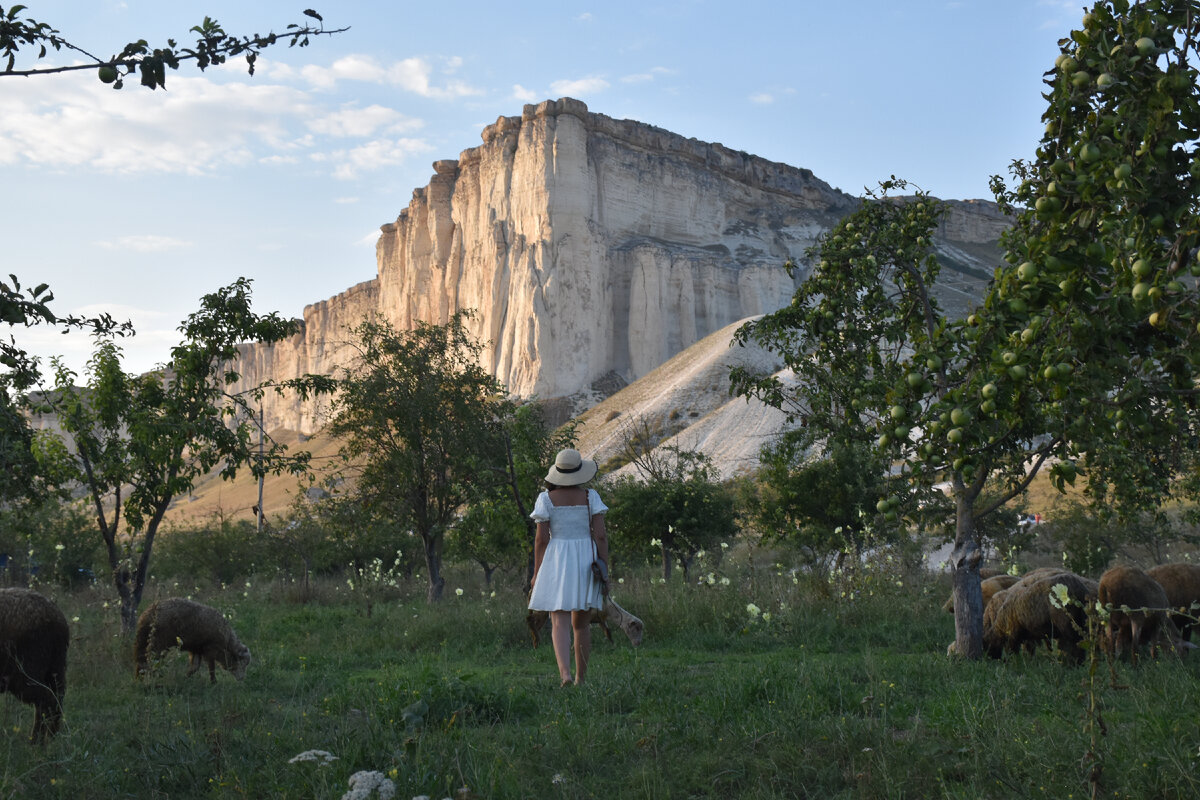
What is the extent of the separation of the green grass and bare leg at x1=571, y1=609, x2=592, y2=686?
28 cm

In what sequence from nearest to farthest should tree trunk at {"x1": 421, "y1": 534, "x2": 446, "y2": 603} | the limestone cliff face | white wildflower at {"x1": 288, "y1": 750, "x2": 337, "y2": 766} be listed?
1. white wildflower at {"x1": 288, "y1": 750, "x2": 337, "y2": 766}
2. tree trunk at {"x1": 421, "y1": 534, "x2": 446, "y2": 603}
3. the limestone cliff face

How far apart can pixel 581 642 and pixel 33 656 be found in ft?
12.6

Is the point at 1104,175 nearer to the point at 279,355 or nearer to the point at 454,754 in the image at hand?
the point at 454,754

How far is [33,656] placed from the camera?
586 centimetres

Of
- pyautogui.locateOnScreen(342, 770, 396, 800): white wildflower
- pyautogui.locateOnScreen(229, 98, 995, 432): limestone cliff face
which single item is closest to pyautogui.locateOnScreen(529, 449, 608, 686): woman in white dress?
pyautogui.locateOnScreen(342, 770, 396, 800): white wildflower

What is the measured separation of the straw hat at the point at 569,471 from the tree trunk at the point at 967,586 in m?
3.29

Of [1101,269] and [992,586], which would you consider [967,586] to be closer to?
[992,586]

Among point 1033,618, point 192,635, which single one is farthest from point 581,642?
point 192,635

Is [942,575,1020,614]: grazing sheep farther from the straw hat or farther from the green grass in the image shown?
the straw hat

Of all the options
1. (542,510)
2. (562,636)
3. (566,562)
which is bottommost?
(562,636)

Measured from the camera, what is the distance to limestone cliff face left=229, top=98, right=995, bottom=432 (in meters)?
78.4

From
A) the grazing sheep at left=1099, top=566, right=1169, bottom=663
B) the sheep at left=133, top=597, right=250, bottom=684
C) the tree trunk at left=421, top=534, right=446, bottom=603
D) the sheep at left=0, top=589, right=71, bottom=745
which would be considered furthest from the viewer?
the tree trunk at left=421, top=534, right=446, bottom=603

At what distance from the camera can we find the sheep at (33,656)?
5781 millimetres

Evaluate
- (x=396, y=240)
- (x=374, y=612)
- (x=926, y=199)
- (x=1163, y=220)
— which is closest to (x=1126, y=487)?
(x=926, y=199)
